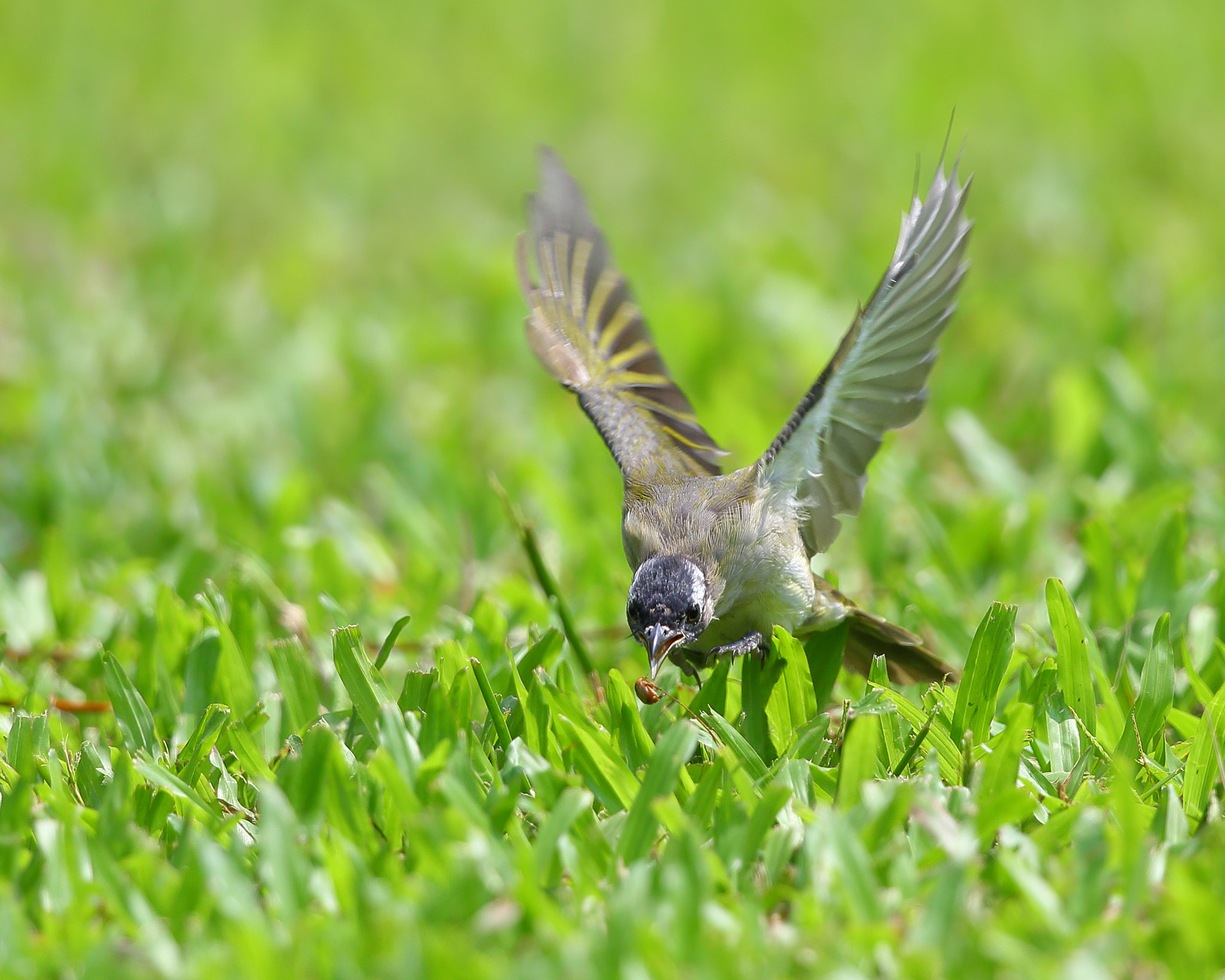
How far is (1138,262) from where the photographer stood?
7.27 m

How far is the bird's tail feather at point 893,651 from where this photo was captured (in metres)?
3.61

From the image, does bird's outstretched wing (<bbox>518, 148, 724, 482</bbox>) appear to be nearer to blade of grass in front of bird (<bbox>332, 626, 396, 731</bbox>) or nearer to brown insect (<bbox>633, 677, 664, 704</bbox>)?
brown insect (<bbox>633, 677, 664, 704</bbox>)

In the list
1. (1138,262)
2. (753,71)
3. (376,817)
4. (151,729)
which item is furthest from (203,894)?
(753,71)

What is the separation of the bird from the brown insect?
0.11 ft

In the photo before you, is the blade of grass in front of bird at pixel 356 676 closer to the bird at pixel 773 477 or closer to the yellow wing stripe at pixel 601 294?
the bird at pixel 773 477

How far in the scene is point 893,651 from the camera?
12.3 feet

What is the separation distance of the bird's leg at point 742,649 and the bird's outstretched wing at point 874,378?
40cm

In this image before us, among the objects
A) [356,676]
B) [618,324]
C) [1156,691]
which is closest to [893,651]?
[1156,691]

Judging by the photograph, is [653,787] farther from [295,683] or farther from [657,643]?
[295,683]

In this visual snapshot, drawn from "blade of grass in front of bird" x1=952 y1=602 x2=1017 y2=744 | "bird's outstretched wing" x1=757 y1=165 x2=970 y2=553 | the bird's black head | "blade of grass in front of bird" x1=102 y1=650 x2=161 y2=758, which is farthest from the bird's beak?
"blade of grass in front of bird" x1=102 y1=650 x2=161 y2=758

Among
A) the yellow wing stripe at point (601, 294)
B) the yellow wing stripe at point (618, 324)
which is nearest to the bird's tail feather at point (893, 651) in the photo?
the yellow wing stripe at point (618, 324)

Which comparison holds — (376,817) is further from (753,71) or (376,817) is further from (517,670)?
(753,71)

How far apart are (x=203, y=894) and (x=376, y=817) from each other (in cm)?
43

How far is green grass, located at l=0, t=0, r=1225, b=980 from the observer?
2.47m
